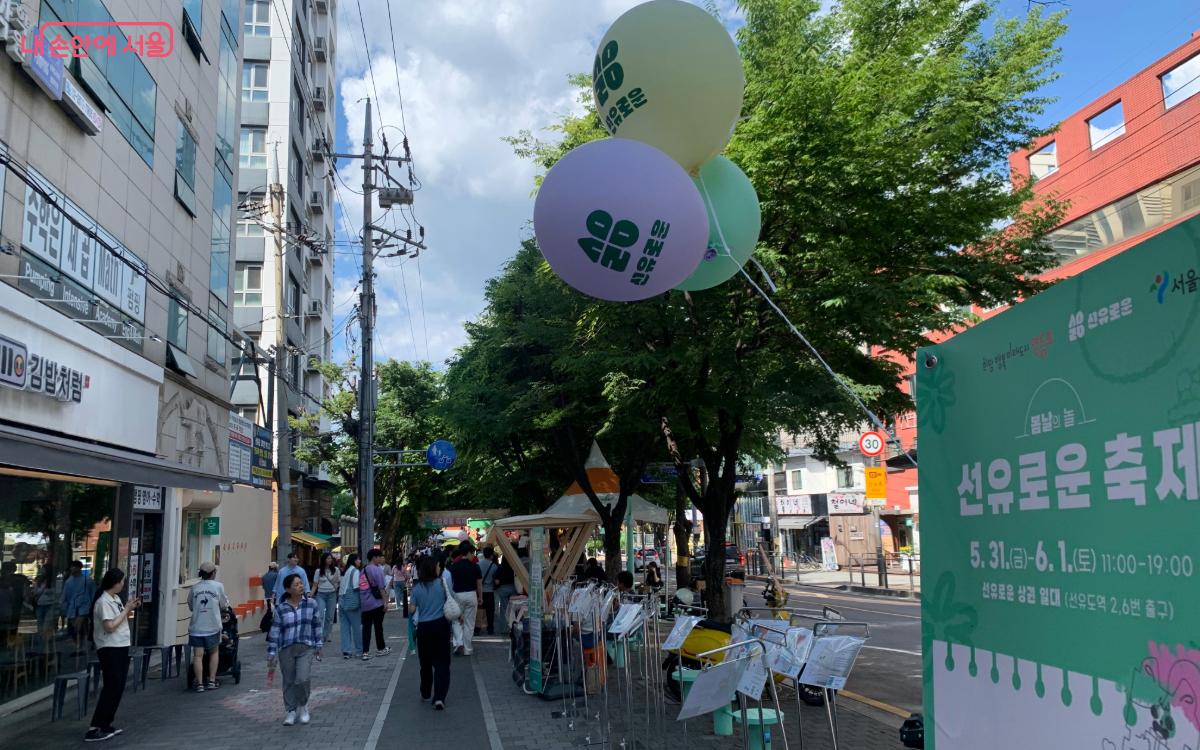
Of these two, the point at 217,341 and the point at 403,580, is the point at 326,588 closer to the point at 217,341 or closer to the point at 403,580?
the point at 217,341

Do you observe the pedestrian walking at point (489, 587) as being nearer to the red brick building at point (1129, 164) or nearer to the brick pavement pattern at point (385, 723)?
the brick pavement pattern at point (385, 723)

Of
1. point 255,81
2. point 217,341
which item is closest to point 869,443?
point 217,341

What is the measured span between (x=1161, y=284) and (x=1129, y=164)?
29.8 meters

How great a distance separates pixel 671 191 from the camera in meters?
5.34

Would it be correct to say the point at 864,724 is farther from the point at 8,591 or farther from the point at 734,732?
the point at 8,591

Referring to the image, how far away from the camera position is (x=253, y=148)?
35.9m

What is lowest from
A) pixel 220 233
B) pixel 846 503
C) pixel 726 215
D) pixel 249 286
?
pixel 846 503

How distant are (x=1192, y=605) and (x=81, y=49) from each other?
14917 millimetres

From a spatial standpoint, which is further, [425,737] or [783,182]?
[783,182]

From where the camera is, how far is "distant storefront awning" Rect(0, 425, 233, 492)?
7.72 meters

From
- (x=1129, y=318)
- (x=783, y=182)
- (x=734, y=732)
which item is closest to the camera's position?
(x=1129, y=318)

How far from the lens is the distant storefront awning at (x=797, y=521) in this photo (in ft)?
178

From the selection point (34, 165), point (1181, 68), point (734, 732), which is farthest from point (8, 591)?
point (1181, 68)

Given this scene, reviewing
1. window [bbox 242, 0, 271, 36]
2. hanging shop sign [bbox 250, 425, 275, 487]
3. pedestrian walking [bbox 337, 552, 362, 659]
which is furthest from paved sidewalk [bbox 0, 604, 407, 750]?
window [bbox 242, 0, 271, 36]
